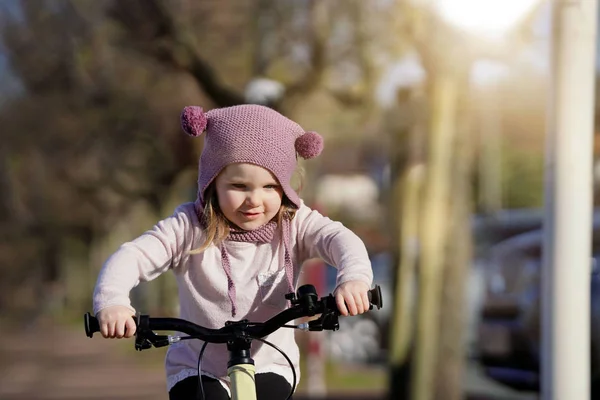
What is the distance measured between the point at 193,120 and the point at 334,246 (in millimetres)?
566

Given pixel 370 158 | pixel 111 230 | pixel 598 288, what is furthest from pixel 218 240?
pixel 370 158

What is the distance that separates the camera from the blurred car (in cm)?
1020

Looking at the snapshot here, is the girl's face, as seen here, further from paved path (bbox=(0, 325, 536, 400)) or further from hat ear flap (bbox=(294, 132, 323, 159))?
paved path (bbox=(0, 325, 536, 400))

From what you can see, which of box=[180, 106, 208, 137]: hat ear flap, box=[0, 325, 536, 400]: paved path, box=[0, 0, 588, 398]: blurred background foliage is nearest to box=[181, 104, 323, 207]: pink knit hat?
box=[180, 106, 208, 137]: hat ear flap

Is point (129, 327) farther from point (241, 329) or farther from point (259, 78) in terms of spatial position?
point (259, 78)

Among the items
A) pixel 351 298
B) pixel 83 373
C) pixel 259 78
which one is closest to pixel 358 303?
pixel 351 298

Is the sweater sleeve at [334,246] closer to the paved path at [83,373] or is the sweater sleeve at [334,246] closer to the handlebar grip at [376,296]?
the handlebar grip at [376,296]

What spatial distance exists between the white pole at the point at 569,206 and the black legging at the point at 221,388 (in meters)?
2.03

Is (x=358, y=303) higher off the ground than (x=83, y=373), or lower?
higher

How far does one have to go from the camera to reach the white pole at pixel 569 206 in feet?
16.9

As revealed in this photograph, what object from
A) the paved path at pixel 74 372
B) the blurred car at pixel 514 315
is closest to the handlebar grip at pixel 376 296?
the blurred car at pixel 514 315

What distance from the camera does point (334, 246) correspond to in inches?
135

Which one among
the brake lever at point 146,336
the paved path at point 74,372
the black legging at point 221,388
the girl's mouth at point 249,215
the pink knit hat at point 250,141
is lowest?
the paved path at point 74,372

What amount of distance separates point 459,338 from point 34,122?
853 cm
